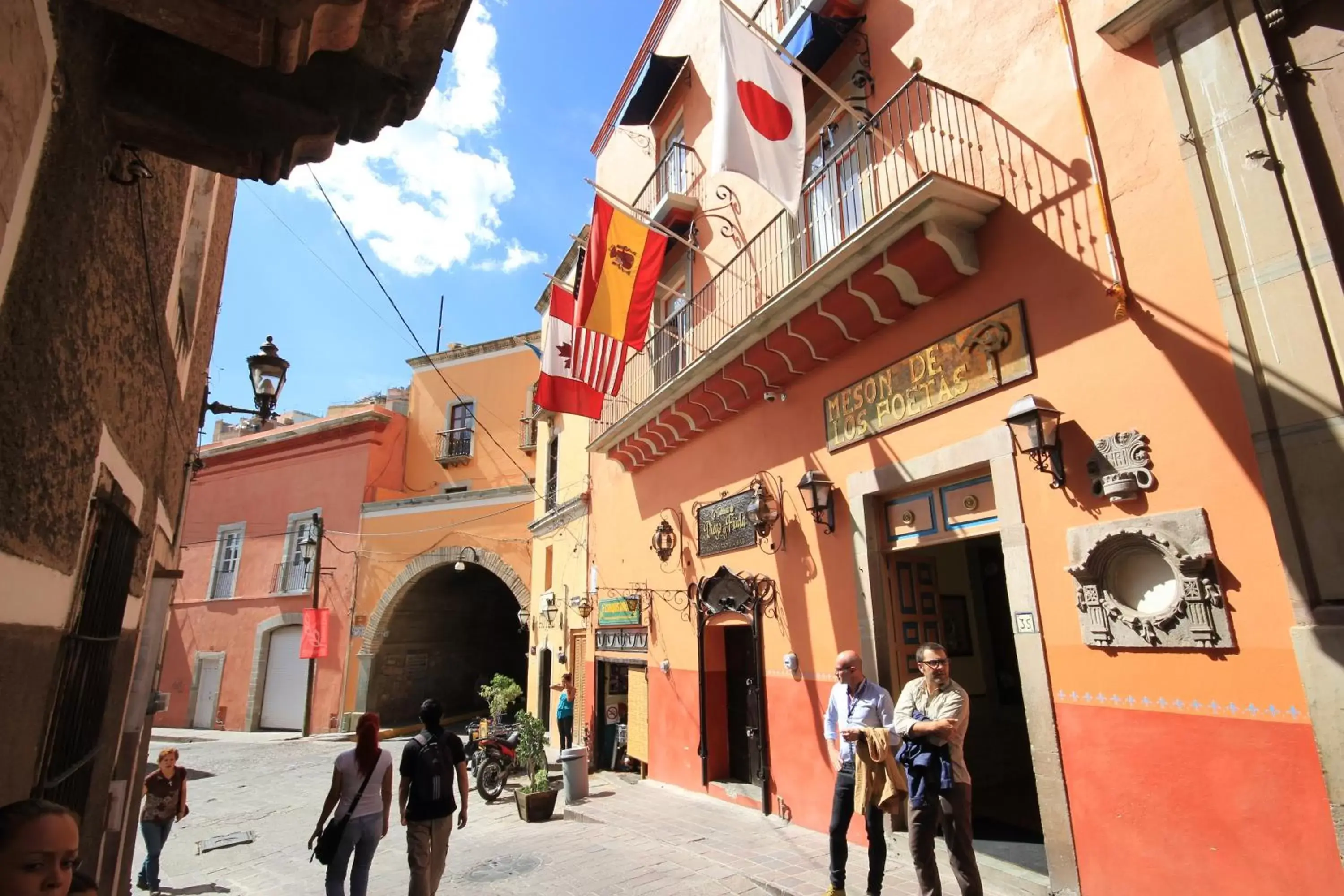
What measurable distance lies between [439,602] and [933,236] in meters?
20.1

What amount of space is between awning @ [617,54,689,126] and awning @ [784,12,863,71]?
4.36 m

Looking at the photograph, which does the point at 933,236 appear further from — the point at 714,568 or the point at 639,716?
the point at 639,716

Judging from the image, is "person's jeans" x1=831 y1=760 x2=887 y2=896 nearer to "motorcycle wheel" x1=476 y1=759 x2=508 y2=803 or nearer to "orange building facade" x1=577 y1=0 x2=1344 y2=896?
"orange building facade" x1=577 y1=0 x2=1344 y2=896

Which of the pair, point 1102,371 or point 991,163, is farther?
point 991,163

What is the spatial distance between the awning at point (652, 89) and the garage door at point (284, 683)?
1732cm

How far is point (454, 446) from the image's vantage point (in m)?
23.2

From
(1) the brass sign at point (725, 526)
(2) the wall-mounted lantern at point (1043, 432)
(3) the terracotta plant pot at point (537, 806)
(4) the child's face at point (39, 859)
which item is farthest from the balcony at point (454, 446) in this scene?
(4) the child's face at point (39, 859)

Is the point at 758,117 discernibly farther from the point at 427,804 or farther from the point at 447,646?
the point at 447,646

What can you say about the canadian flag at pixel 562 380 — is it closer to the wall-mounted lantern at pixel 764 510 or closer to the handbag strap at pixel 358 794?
the wall-mounted lantern at pixel 764 510

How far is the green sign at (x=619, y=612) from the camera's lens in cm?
1134

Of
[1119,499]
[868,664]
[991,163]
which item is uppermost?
[991,163]

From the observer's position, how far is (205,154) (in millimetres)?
3023

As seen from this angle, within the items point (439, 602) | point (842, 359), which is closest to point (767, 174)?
point (842, 359)

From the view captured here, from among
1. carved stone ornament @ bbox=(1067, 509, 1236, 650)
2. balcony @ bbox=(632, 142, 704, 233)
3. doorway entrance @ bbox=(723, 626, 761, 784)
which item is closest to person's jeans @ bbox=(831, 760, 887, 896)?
carved stone ornament @ bbox=(1067, 509, 1236, 650)
